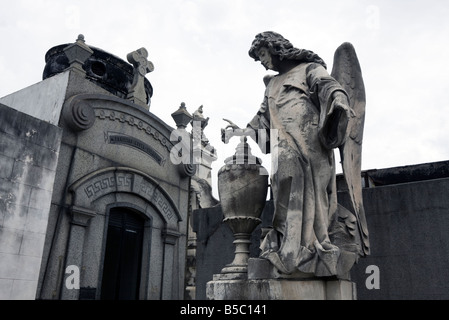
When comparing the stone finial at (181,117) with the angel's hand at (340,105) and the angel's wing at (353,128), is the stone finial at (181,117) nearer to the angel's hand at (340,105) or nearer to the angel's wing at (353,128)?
the angel's wing at (353,128)

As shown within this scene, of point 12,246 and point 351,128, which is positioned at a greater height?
point 351,128

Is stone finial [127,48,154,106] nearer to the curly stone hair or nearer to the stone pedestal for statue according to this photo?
the curly stone hair

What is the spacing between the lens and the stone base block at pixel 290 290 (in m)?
2.85

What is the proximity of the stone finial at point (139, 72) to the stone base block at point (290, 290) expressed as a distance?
7.43 meters

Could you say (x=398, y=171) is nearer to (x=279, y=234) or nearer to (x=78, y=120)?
(x=279, y=234)

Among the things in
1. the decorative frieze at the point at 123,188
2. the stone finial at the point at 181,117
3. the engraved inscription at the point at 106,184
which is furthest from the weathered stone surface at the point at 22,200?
the stone finial at the point at 181,117

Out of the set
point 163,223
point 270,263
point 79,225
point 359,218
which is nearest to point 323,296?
point 270,263

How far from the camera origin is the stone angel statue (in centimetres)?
301

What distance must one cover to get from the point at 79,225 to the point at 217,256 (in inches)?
132

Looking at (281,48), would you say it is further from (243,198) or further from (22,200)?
(22,200)

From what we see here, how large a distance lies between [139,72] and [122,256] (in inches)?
184

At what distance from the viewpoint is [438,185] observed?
12.3 ft

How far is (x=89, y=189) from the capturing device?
7.34 m

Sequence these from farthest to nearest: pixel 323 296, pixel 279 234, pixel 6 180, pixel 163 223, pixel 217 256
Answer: pixel 163 223 → pixel 6 180 → pixel 217 256 → pixel 279 234 → pixel 323 296
